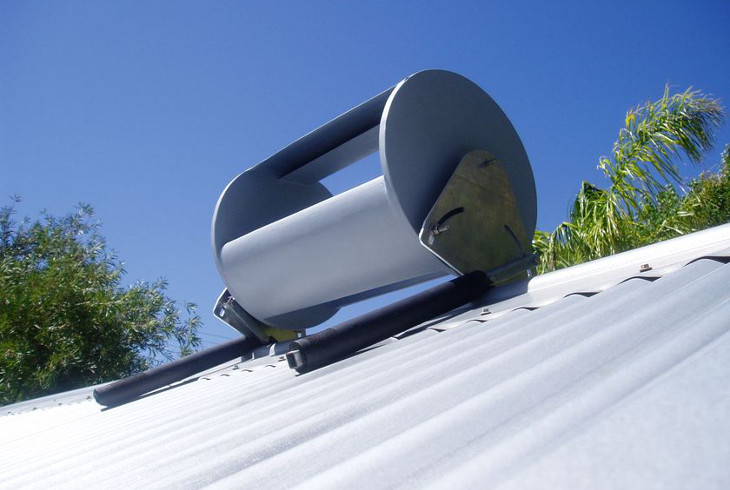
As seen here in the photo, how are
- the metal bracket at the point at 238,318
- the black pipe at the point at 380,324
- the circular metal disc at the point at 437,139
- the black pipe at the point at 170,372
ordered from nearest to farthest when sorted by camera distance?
the black pipe at the point at 380,324, the circular metal disc at the point at 437,139, the black pipe at the point at 170,372, the metal bracket at the point at 238,318

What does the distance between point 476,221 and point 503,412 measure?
2.46 metres

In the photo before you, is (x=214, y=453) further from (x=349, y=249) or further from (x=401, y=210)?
(x=349, y=249)

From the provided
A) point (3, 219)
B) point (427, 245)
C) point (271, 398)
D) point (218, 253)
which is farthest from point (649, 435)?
point (3, 219)

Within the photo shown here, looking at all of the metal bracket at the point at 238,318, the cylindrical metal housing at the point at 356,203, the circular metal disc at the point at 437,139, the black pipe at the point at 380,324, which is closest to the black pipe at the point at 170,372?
the metal bracket at the point at 238,318

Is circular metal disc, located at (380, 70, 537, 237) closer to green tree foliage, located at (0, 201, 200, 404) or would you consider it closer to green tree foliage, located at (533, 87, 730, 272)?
green tree foliage, located at (533, 87, 730, 272)

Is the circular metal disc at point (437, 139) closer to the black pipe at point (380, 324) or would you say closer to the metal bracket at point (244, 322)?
the black pipe at point (380, 324)

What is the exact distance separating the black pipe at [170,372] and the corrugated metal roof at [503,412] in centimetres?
114

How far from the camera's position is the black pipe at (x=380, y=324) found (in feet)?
8.59

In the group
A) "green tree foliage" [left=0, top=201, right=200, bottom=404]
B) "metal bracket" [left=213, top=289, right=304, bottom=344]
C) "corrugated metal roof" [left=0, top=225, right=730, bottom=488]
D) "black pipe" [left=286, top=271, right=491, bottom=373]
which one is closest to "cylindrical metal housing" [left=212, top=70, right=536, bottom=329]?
"metal bracket" [left=213, top=289, right=304, bottom=344]

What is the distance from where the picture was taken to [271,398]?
7.19 ft

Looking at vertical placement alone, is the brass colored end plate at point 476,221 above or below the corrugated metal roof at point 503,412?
above

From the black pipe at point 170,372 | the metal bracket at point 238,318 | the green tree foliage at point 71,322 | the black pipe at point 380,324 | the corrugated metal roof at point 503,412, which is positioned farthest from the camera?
the green tree foliage at point 71,322

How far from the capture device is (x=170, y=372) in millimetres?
4113

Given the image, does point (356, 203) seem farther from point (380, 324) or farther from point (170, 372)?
point (170, 372)
